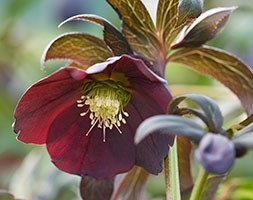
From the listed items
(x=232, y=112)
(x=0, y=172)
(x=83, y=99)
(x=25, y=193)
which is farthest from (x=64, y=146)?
(x=0, y=172)

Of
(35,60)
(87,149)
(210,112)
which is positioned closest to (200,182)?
(210,112)

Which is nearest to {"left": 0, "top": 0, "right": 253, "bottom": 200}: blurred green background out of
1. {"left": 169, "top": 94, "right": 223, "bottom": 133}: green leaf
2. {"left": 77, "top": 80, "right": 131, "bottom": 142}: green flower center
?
{"left": 77, "top": 80, "right": 131, "bottom": 142}: green flower center

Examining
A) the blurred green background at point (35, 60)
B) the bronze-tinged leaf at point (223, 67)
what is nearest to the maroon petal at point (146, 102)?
the bronze-tinged leaf at point (223, 67)

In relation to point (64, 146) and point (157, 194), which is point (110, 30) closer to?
point (64, 146)

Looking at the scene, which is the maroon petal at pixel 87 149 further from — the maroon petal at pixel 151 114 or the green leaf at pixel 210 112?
the green leaf at pixel 210 112

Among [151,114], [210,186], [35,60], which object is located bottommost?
[35,60]

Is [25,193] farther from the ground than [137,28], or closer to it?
closer to it

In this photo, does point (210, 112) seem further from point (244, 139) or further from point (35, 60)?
point (35, 60)
